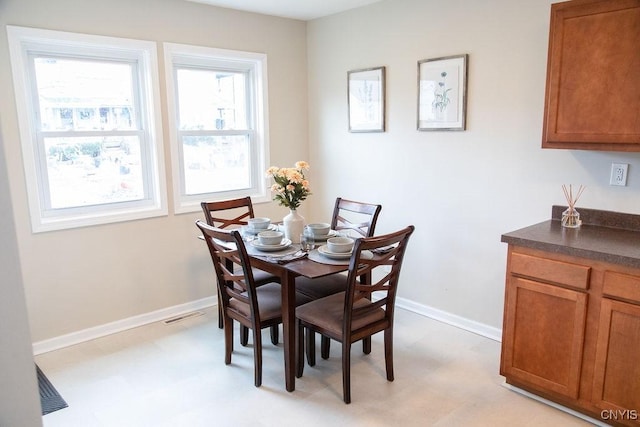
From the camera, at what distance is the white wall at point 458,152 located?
281 centimetres

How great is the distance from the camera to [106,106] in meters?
3.34

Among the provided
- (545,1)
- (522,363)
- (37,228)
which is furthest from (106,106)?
(522,363)

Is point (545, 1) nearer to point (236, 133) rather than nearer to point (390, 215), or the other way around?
point (390, 215)

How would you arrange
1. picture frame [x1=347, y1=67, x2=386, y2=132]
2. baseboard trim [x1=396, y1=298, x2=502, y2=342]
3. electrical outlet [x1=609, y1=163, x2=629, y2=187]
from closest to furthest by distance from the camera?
electrical outlet [x1=609, y1=163, x2=629, y2=187] → baseboard trim [x1=396, y1=298, x2=502, y2=342] → picture frame [x1=347, y1=67, x2=386, y2=132]

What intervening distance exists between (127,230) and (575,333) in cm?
299

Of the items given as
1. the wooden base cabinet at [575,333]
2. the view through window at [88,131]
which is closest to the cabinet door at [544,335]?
the wooden base cabinet at [575,333]

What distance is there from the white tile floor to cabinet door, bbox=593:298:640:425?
233 millimetres

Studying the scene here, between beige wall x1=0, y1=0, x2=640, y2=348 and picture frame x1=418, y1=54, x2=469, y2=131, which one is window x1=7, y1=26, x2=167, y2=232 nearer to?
beige wall x1=0, y1=0, x2=640, y2=348

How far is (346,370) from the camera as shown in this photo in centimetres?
245

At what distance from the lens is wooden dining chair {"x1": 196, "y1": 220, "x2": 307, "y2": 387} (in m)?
2.48

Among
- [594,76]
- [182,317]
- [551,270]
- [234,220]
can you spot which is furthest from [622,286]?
[182,317]

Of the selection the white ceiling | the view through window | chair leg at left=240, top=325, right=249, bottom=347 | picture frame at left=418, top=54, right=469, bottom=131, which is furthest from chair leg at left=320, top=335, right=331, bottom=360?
the white ceiling

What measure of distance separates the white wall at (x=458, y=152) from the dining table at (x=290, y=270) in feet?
4.18

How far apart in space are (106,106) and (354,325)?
7.87ft
